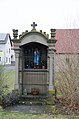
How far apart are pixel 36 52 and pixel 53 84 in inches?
75.9

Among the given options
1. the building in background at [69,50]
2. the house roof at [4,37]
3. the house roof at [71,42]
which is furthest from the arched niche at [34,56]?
the house roof at [4,37]

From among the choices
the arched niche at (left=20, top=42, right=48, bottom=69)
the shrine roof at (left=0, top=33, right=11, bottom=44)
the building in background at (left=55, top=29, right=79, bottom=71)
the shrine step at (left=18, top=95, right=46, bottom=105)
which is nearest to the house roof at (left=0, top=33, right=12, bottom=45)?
the shrine roof at (left=0, top=33, right=11, bottom=44)

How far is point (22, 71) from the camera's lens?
Result: 9922mm

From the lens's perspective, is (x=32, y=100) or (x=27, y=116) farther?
(x=32, y=100)

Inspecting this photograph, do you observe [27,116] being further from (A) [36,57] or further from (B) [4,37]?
(B) [4,37]

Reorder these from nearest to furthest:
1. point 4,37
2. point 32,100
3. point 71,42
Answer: point 71,42, point 32,100, point 4,37

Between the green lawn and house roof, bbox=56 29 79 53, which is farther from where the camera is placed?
house roof, bbox=56 29 79 53

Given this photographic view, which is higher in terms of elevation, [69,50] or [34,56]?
[69,50]

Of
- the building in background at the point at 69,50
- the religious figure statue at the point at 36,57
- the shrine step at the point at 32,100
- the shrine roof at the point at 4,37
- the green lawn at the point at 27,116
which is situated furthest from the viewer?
the shrine roof at the point at 4,37

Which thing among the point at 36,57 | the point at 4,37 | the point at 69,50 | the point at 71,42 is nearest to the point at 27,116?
the point at 69,50

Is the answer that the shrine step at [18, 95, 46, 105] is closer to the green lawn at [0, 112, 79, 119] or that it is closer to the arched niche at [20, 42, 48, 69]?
the arched niche at [20, 42, 48, 69]

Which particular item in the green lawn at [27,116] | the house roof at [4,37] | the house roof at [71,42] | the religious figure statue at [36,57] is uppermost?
the house roof at [4,37]

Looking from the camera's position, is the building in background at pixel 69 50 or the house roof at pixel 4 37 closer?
the building in background at pixel 69 50

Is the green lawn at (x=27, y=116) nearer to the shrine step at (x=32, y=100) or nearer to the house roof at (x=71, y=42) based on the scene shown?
the shrine step at (x=32, y=100)
